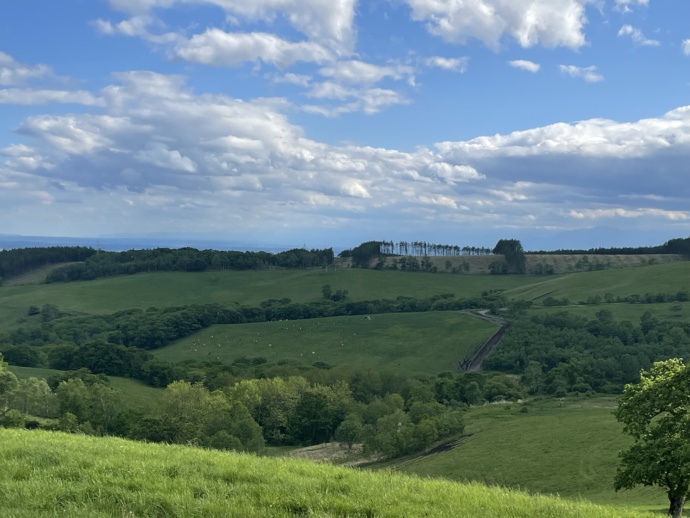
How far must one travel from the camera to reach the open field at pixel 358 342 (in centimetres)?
16575

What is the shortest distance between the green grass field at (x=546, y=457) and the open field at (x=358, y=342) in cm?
6318

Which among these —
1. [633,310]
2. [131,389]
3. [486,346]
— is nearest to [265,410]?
[131,389]

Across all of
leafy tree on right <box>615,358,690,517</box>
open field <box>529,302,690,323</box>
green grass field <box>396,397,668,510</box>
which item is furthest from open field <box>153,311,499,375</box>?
leafy tree on right <box>615,358,690,517</box>

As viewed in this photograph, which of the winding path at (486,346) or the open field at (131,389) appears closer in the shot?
the open field at (131,389)

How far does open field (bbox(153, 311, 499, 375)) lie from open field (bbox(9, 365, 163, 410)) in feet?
119

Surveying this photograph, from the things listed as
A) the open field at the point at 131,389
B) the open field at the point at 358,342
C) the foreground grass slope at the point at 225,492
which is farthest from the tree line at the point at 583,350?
the foreground grass slope at the point at 225,492

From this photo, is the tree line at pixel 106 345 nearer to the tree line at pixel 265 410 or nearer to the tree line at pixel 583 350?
the tree line at pixel 265 410

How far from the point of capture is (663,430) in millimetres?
25172

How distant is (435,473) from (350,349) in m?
106

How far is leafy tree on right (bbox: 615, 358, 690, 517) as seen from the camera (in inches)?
931

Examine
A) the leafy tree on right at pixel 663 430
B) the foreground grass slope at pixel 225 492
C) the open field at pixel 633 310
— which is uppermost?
the foreground grass slope at pixel 225 492

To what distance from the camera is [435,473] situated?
6919 cm

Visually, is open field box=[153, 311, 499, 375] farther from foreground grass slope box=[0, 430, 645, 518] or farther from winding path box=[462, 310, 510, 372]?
foreground grass slope box=[0, 430, 645, 518]

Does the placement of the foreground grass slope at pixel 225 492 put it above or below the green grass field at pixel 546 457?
above
